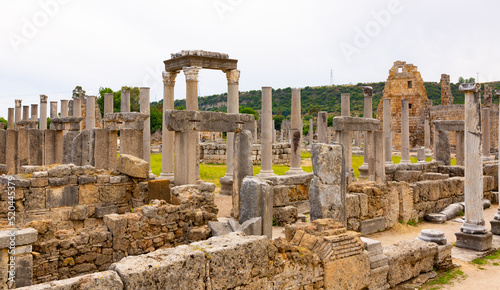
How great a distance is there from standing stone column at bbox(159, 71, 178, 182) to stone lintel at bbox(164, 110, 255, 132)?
439cm

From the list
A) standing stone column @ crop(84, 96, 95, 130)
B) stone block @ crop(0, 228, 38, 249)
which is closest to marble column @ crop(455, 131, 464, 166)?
standing stone column @ crop(84, 96, 95, 130)

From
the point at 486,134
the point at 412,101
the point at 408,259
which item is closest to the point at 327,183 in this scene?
the point at 408,259

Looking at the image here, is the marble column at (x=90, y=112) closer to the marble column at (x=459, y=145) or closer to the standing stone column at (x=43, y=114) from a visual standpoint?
the standing stone column at (x=43, y=114)

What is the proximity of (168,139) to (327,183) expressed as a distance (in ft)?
26.9

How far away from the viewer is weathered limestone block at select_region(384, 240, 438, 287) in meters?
6.91

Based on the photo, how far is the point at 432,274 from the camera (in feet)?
24.6

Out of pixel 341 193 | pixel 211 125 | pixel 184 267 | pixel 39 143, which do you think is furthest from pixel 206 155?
pixel 184 267

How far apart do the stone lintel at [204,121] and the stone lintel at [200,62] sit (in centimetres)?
423

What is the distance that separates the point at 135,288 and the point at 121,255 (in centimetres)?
394

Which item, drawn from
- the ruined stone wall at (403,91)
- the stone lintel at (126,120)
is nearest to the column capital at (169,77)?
the stone lintel at (126,120)

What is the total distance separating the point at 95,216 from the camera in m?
11.2

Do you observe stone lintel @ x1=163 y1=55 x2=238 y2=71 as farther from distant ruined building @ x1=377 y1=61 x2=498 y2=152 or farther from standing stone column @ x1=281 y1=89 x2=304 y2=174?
distant ruined building @ x1=377 y1=61 x2=498 y2=152

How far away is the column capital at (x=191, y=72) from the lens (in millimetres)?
14297

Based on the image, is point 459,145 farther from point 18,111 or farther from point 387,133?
point 18,111
